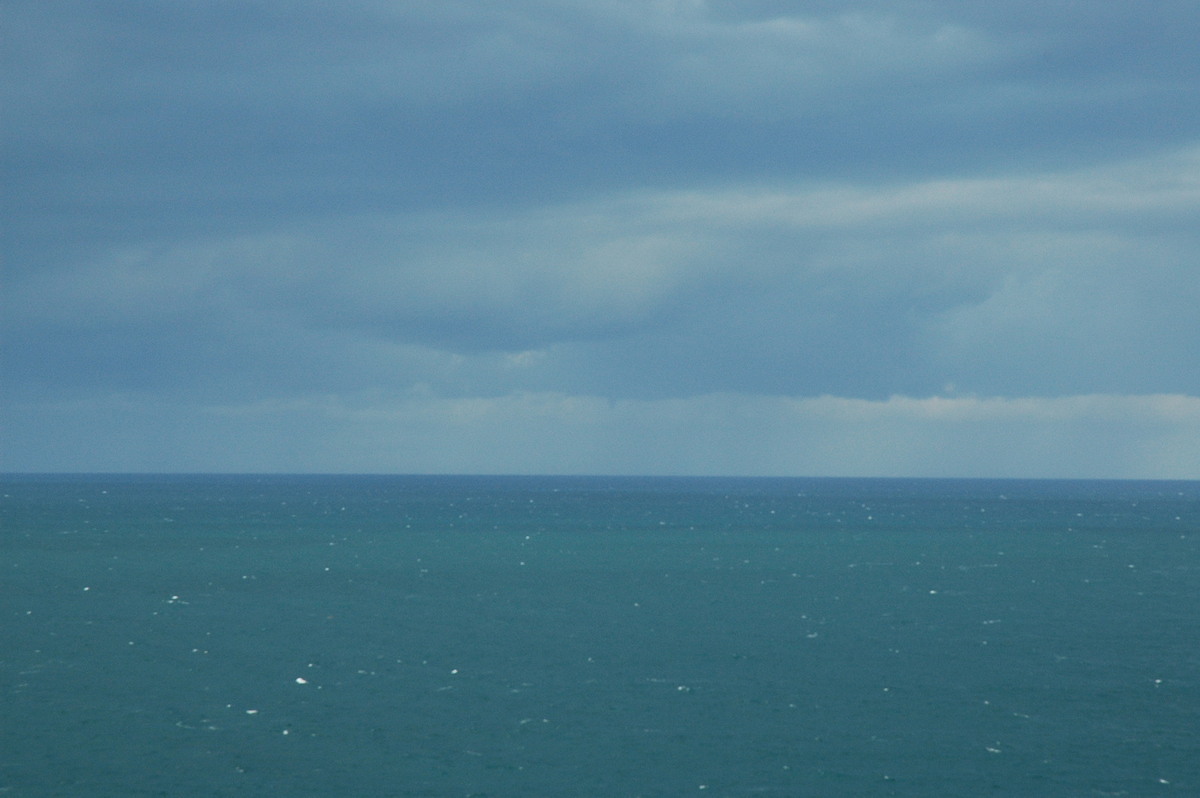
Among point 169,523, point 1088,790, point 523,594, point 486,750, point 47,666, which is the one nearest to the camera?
point 1088,790

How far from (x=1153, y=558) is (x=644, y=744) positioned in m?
85.6

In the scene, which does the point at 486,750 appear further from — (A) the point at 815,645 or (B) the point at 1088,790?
(A) the point at 815,645

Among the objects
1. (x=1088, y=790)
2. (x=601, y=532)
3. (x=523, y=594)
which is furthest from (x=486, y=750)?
(x=601, y=532)

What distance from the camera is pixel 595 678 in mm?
49000

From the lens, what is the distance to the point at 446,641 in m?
58.0

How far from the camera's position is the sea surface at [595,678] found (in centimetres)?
3547

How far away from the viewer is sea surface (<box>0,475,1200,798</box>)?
3547 centimetres

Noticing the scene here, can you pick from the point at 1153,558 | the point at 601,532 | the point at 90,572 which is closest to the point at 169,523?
the point at 601,532

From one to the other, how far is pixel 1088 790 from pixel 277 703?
2775cm

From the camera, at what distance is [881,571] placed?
307 feet

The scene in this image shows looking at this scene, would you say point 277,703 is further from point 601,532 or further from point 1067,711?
point 601,532

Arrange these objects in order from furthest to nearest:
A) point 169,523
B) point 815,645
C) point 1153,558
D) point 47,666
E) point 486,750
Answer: point 169,523 → point 1153,558 → point 815,645 → point 47,666 → point 486,750

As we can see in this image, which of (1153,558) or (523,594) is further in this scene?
(1153,558)

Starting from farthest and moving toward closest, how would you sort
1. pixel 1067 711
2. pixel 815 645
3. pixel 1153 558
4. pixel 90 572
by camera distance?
pixel 1153 558, pixel 90 572, pixel 815 645, pixel 1067 711
